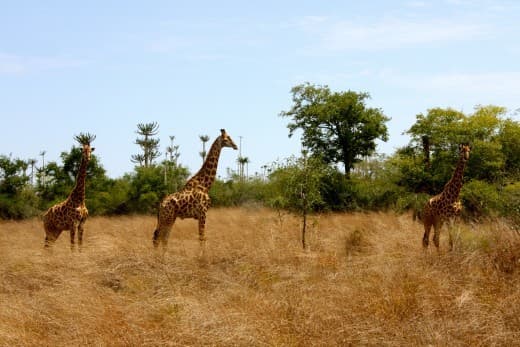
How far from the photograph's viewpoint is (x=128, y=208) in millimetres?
22234

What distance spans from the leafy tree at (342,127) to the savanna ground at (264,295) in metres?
11.8

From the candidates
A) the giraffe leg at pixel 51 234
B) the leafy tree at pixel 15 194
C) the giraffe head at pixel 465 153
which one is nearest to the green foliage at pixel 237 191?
the leafy tree at pixel 15 194

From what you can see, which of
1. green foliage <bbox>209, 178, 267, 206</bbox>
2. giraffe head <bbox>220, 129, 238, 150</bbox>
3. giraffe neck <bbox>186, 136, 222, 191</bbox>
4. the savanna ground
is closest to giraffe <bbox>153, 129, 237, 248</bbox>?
giraffe neck <bbox>186, 136, 222, 191</bbox>

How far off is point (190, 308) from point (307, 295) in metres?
1.56

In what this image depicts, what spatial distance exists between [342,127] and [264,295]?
16.0 meters

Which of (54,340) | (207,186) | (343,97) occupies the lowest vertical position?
(54,340)

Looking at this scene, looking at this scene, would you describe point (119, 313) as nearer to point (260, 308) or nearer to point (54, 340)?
point (54, 340)

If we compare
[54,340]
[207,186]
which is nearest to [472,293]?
[54,340]

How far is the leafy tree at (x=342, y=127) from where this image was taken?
2216 cm

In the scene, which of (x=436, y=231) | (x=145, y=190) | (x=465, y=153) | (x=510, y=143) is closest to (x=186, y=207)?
(x=436, y=231)

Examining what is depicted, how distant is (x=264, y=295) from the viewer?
689 centimetres

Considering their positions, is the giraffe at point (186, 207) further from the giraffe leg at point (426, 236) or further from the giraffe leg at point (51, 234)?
the giraffe leg at point (426, 236)

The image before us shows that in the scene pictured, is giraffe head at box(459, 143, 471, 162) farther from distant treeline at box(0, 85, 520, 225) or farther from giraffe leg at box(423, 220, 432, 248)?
distant treeline at box(0, 85, 520, 225)

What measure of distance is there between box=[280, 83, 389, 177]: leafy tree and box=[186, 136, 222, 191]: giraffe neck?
1058cm
